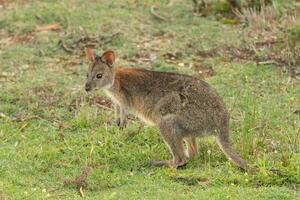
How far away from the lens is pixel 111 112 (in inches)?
356

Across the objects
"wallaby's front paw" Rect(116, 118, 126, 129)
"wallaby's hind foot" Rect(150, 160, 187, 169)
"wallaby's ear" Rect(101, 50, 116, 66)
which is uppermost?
"wallaby's ear" Rect(101, 50, 116, 66)

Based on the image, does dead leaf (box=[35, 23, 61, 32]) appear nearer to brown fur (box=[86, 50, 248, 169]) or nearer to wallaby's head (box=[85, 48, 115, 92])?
wallaby's head (box=[85, 48, 115, 92])

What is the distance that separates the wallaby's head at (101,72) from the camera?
8094 millimetres

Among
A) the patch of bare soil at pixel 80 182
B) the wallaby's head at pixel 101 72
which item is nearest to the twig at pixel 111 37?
the wallaby's head at pixel 101 72

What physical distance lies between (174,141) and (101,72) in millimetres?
1309

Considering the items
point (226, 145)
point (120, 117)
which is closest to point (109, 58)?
point (120, 117)

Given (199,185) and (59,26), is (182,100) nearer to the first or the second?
(199,185)

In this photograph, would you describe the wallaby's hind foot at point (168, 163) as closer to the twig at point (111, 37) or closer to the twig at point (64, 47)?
the twig at point (64, 47)

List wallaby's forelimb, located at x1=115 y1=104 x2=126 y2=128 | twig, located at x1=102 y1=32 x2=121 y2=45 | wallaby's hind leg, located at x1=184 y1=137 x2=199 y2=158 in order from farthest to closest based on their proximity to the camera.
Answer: twig, located at x1=102 y1=32 x2=121 y2=45 < wallaby's forelimb, located at x1=115 y1=104 x2=126 y2=128 < wallaby's hind leg, located at x1=184 y1=137 x2=199 y2=158

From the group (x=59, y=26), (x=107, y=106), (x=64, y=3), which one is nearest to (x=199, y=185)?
(x=107, y=106)

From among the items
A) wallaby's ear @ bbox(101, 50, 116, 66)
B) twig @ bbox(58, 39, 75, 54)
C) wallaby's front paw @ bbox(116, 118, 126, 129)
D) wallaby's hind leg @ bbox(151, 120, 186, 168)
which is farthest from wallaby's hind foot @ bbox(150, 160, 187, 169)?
twig @ bbox(58, 39, 75, 54)

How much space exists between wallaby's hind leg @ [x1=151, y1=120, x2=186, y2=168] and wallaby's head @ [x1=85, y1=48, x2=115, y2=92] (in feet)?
3.22

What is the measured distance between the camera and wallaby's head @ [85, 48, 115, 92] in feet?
26.6

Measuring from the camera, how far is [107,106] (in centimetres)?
930
